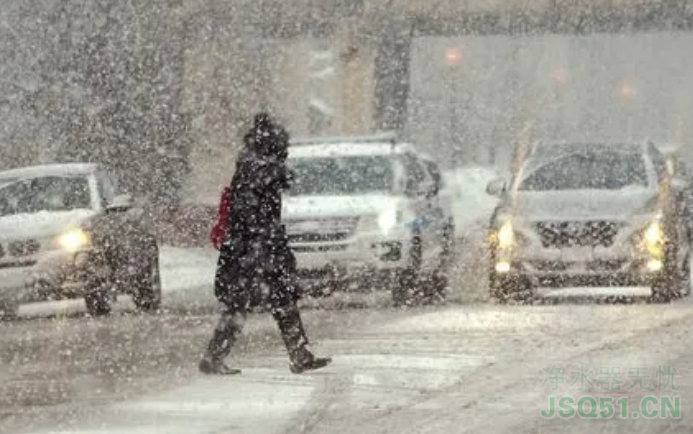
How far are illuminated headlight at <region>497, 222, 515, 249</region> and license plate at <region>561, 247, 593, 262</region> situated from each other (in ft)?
1.88

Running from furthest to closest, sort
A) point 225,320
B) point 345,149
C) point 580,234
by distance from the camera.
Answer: point 345,149 < point 580,234 < point 225,320

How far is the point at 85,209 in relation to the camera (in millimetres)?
18531

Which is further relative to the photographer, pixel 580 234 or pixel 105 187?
pixel 105 187

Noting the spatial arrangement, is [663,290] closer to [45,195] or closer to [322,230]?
[322,230]

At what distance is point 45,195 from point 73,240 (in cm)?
120

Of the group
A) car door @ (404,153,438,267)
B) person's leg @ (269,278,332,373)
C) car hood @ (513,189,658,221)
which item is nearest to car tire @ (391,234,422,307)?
car door @ (404,153,438,267)

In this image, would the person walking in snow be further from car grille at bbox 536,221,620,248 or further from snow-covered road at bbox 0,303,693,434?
car grille at bbox 536,221,620,248

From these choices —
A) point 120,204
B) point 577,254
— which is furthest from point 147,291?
point 577,254

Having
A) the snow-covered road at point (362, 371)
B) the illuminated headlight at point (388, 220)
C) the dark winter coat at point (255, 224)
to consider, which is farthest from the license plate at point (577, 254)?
the dark winter coat at point (255, 224)

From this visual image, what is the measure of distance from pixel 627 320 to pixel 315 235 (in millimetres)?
3453

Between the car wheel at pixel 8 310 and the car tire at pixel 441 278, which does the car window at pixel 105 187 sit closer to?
the car wheel at pixel 8 310

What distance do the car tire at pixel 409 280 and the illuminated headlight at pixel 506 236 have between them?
2.96 ft

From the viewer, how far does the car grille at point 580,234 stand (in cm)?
1753

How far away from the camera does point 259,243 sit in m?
12.2
